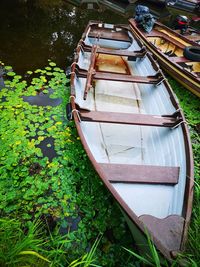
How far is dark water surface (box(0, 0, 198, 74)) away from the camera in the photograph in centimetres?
643

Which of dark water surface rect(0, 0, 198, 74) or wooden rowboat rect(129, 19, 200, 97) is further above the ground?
→ wooden rowboat rect(129, 19, 200, 97)

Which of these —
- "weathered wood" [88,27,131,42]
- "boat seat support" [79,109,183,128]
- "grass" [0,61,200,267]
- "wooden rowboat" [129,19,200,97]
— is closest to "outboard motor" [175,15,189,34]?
"wooden rowboat" [129,19,200,97]

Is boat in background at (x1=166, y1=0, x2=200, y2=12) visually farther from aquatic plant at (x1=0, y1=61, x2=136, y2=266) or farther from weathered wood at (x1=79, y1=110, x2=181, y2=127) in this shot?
weathered wood at (x1=79, y1=110, x2=181, y2=127)

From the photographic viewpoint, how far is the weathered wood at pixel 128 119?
138 inches

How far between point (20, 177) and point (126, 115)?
1.88 m

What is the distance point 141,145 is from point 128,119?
491mm

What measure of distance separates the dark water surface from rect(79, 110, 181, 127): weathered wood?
3.12m

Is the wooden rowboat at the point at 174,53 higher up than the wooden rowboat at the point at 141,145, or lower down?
higher up

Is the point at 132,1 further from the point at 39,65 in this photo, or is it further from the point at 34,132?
the point at 34,132

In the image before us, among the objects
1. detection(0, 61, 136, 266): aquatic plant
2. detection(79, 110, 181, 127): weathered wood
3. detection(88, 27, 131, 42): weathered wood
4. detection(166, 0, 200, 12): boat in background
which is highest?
detection(166, 0, 200, 12): boat in background

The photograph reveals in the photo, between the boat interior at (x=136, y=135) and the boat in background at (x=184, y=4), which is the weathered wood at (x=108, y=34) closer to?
the boat interior at (x=136, y=135)

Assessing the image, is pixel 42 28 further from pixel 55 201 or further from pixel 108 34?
pixel 55 201

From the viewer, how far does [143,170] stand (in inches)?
118

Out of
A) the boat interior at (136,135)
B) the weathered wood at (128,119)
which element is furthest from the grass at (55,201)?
the weathered wood at (128,119)
